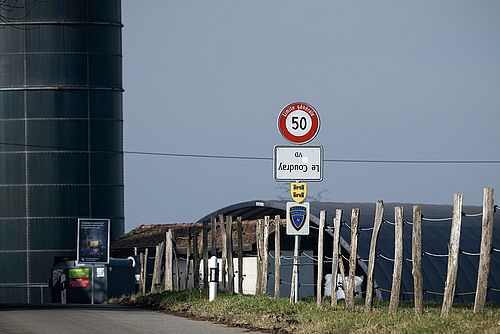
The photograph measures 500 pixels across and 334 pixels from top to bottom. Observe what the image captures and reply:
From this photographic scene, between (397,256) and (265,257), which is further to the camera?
(265,257)

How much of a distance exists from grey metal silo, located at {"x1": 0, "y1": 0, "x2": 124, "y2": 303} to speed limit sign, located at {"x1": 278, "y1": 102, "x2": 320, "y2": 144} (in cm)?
3287

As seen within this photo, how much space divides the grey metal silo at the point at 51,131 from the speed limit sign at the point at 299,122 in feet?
108

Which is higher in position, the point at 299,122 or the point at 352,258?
the point at 299,122

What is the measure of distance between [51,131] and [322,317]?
36.7m

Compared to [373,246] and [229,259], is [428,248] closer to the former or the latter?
[229,259]

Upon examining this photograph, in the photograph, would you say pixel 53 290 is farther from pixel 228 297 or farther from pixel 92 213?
pixel 228 297

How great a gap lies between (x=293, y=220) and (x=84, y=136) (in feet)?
109

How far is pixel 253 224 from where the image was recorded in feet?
169

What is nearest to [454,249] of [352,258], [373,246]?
[373,246]

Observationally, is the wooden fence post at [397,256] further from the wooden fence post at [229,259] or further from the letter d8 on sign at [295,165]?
the wooden fence post at [229,259]

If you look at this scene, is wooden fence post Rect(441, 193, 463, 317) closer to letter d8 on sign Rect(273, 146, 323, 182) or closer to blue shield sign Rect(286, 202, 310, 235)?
letter d8 on sign Rect(273, 146, 323, 182)

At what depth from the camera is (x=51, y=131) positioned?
52875mm

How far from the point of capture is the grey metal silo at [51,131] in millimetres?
52688

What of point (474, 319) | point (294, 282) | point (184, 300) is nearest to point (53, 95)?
point (184, 300)
